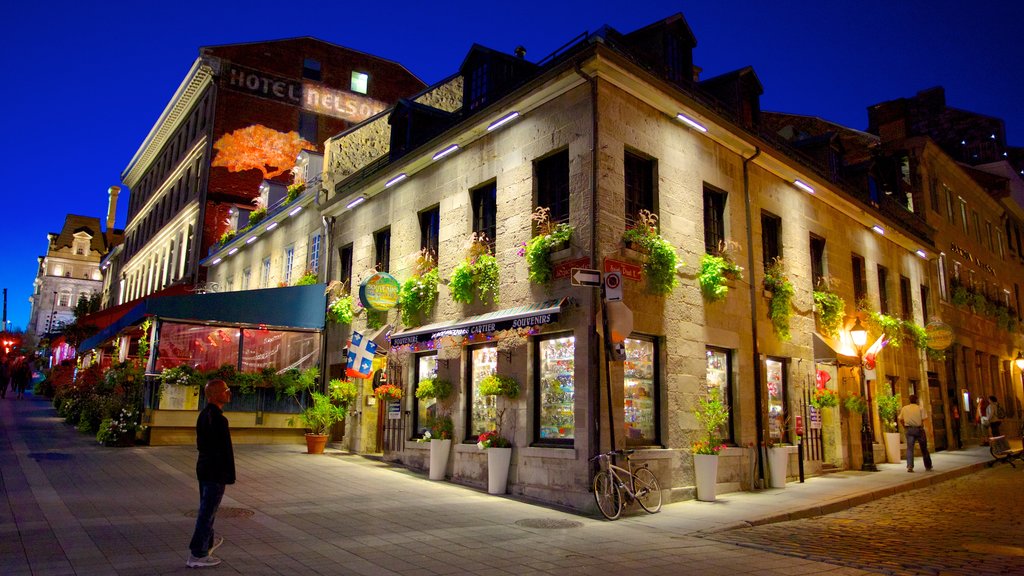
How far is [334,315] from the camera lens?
56.4 ft

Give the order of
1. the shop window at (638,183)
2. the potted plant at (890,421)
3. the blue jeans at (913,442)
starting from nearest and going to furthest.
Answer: the shop window at (638,183) → the blue jeans at (913,442) → the potted plant at (890,421)

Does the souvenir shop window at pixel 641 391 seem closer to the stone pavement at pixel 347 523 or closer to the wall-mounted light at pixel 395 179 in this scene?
the stone pavement at pixel 347 523

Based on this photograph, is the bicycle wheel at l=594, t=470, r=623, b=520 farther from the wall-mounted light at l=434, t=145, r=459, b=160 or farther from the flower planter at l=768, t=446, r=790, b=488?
the wall-mounted light at l=434, t=145, r=459, b=160

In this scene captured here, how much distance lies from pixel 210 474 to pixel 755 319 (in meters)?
10.5

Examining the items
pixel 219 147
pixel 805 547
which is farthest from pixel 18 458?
pixel 219 147

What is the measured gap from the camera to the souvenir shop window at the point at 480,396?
11941mm

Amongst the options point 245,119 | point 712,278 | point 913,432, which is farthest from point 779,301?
point 245,119

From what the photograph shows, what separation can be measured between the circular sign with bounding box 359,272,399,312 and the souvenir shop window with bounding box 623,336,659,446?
18.5ft

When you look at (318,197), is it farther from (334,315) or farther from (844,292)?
(844,292)

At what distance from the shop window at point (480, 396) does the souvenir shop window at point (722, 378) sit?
13.0 feet

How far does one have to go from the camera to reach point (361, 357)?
1430 cm

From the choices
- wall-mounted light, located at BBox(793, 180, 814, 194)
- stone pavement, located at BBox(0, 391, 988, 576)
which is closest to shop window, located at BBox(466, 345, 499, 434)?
stone pavement, located at BBox(0, 391, 988, 576)

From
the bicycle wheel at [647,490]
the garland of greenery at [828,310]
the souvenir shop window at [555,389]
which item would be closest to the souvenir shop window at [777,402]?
the garland of greenery at [828,310]

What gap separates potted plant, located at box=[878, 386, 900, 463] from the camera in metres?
17.0
